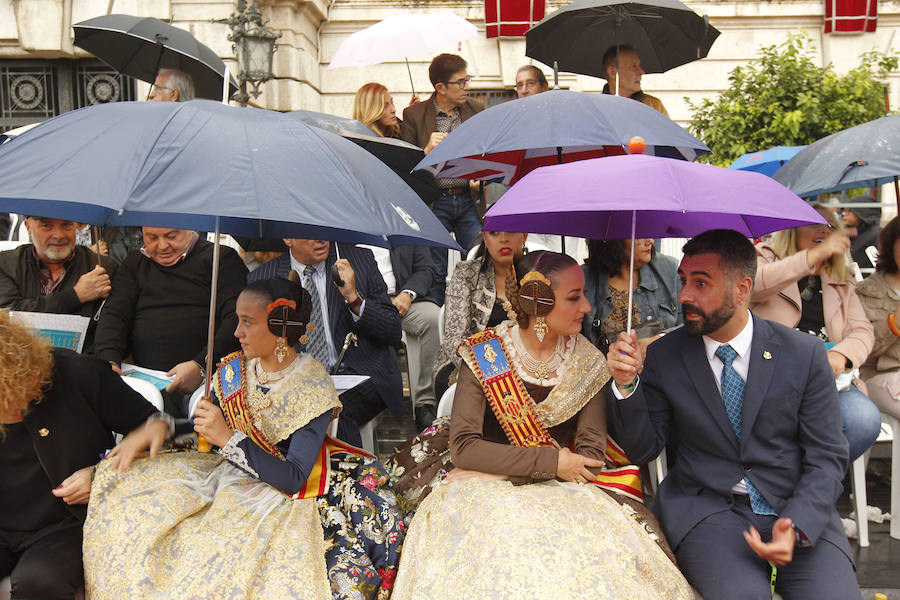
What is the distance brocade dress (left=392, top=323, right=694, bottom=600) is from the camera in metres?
2.76

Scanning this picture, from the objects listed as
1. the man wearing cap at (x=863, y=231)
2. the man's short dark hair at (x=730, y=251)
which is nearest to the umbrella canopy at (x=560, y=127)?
the man's short dark hair at (x=730, y=251)

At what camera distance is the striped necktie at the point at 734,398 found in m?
3.08

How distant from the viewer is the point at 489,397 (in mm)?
3330

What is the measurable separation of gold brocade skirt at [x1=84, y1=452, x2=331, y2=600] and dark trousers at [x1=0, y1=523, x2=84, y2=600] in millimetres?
79

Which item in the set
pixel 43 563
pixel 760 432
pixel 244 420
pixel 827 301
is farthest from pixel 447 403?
pixel 827 301

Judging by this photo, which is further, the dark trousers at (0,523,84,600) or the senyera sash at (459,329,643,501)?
the senyera sash at (459,329,643,501)

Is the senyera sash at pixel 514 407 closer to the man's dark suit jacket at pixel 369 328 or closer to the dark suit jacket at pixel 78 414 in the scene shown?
the man's dark suit jacket at pixel 369 328

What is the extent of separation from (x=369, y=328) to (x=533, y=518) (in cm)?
169

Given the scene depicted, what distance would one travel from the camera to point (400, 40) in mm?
6816

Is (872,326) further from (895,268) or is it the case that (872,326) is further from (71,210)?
(71,210)

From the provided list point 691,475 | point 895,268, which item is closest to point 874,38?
point 895,268

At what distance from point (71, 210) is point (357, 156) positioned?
1507 millimetres

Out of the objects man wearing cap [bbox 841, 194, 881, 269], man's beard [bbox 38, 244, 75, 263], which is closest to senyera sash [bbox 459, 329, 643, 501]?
man's beard [bbox 38, 244, 75, 263]

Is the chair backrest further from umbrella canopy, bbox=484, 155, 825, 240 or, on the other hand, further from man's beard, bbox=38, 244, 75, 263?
umbrella canopy, bbox=484, 155, 825, 240
